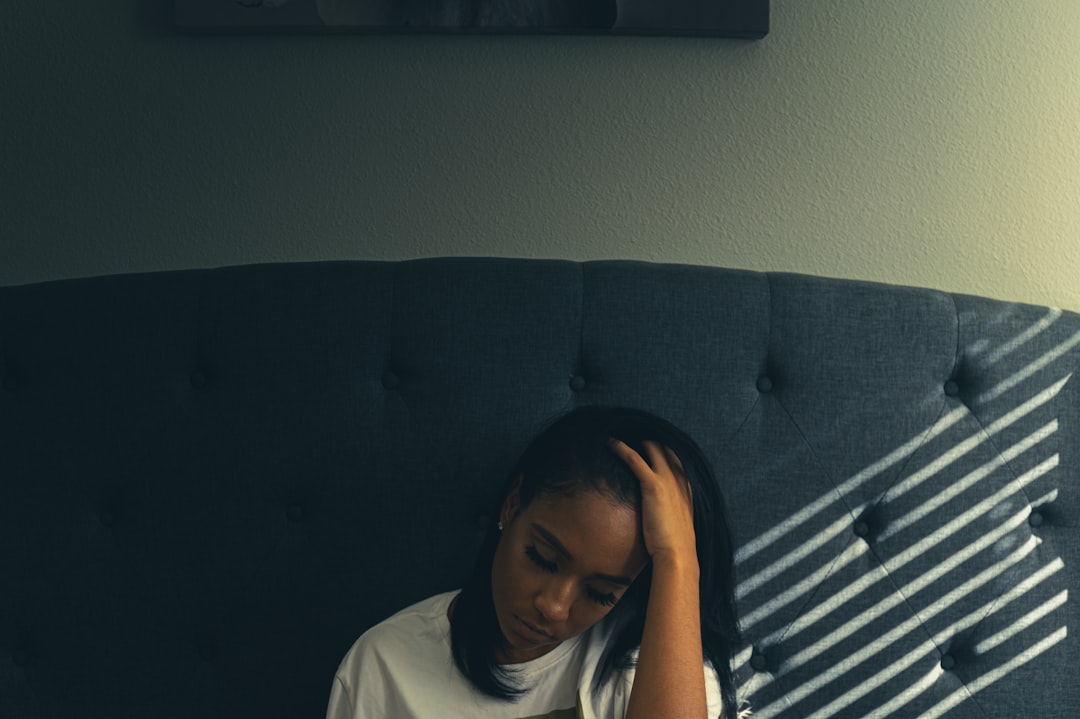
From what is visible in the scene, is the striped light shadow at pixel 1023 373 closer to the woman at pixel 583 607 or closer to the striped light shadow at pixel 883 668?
the striped light shadow at pixel 883 668

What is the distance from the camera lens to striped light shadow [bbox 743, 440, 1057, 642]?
1326mm

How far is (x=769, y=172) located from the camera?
1.54 m

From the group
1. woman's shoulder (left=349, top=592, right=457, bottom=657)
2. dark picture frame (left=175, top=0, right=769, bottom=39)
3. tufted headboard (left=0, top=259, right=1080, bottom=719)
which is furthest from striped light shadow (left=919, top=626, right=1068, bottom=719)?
dark picture frame (left=175, top=0, right=769, bottom=39)

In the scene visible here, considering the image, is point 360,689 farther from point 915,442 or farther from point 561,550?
point 915,442

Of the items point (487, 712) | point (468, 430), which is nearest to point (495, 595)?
point (487, 712)

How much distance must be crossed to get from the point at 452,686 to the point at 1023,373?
0.92m

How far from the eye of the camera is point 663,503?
1.08 meters

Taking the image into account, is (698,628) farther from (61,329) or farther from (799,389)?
(61,329)

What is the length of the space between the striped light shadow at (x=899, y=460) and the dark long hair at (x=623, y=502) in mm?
105

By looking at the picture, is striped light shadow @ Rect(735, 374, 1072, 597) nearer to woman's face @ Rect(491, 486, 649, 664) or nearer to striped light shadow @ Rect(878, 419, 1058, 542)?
striped light shadow @ Rect(878, 419, 1058, 542)

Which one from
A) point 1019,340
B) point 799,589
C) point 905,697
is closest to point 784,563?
point 799,589

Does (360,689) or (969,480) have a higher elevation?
(969,480)

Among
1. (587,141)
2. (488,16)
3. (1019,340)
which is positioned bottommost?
(1019,340)

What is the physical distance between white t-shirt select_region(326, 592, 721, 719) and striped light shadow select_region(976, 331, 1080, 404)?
0.60 meters
